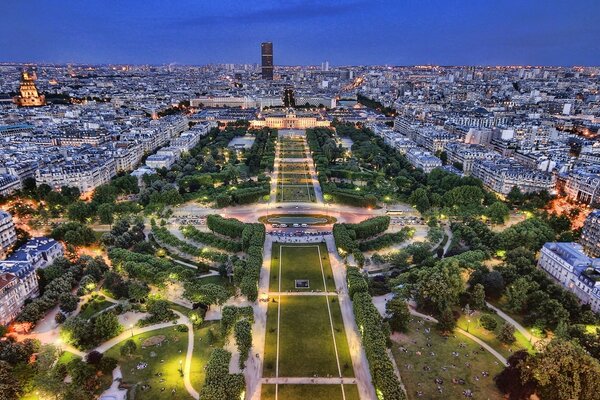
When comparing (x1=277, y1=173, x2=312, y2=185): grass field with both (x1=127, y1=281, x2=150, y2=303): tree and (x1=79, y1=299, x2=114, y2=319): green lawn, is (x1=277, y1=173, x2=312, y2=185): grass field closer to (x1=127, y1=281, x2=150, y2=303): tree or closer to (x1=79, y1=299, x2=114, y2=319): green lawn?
(x1=127, y1=281, x2=150, y2=303): tree

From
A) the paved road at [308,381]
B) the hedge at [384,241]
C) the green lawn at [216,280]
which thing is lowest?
the paved road at [308,381]

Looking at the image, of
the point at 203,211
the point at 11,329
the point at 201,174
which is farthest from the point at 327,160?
the point at 11,329

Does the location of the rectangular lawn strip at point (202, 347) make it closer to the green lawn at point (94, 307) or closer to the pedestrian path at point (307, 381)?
the pedestrian path at point (307, 381)

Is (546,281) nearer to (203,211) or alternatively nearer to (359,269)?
(359,269)

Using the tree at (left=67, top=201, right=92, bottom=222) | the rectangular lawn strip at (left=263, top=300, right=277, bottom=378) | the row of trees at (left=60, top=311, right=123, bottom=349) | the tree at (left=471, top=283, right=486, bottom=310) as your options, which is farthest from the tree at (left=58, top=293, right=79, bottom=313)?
the tree at (left=471, top=283, right=486, bottom=310)

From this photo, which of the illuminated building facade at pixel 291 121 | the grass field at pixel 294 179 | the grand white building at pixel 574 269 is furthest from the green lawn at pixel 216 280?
the illuminated building facade at pixel 291 121

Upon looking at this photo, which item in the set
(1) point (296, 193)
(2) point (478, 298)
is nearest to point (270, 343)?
(2) point (478, 298)

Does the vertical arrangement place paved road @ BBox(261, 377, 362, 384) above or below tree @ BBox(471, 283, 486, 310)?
below
